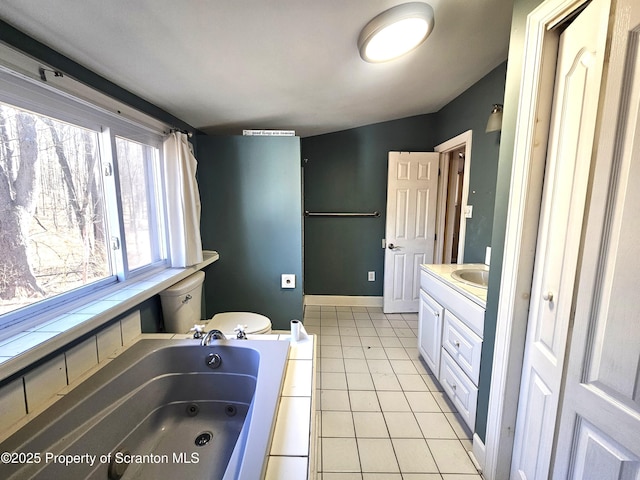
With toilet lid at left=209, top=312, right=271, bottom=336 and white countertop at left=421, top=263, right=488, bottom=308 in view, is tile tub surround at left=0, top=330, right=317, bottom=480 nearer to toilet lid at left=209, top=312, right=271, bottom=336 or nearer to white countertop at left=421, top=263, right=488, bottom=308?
toilet lid at left=209, top=312, right=271, bottom=336

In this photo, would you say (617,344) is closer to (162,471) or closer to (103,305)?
(162,471)

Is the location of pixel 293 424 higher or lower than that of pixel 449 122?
lower

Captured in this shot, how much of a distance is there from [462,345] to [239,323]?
58.2 inches

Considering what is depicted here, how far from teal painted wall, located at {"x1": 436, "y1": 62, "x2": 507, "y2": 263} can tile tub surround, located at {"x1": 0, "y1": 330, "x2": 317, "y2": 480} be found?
1.81 m

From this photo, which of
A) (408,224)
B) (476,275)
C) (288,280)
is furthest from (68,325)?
(408,224)

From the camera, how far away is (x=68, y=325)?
3.38ft

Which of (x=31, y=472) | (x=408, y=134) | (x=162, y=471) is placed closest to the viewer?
(x=31, y=472)

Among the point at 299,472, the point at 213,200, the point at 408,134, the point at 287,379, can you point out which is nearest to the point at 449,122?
the point at 408,134

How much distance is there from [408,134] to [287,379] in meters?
3.04

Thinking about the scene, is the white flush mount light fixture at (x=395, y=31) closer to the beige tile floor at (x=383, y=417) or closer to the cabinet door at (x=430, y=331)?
the cabinet door at (x=430, y=331)

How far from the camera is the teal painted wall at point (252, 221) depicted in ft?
7.71

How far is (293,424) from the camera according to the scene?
37.5 inches

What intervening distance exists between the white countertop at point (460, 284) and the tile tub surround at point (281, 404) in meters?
0.94

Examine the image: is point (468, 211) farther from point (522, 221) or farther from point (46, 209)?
point (46, 209)
